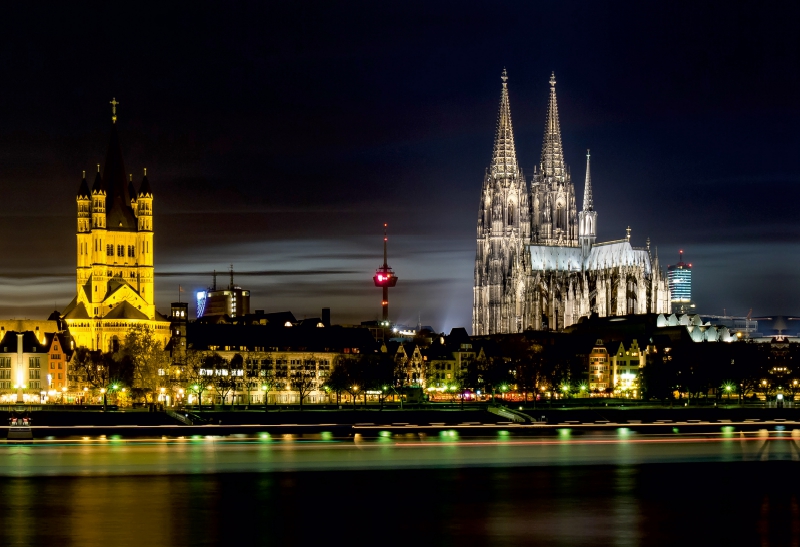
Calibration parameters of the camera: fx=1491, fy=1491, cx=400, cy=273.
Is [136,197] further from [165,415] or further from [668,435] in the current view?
[668,435]

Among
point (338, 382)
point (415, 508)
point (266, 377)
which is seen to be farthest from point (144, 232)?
point (415, 508)

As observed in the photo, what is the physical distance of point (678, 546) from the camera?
41.3 m

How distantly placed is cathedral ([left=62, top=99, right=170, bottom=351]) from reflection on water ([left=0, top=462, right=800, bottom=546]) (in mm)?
104310

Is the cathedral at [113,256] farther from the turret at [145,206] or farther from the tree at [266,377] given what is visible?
the tree at [266,377]

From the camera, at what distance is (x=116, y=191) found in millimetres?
166125

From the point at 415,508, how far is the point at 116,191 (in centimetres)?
12255

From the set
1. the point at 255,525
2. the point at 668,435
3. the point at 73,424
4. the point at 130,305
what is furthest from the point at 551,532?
the point at 130,305

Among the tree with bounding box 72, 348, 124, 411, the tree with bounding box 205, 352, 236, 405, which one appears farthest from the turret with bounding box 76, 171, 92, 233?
the tree with bounding box 205, 352, 236, 405

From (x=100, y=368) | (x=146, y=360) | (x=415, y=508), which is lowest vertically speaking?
(x=415, y=508)

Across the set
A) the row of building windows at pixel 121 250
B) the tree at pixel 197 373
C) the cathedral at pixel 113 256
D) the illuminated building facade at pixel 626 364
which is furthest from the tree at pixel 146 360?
the illuminated building facade at pixel 626 364

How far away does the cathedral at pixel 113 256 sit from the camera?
16050cm

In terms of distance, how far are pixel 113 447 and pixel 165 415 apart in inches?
1250

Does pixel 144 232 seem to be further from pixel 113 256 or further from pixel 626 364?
pixel 626 364

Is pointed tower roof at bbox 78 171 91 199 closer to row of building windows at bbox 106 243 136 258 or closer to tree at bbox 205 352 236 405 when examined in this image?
row of building windows at bbox 106 243 136 258
